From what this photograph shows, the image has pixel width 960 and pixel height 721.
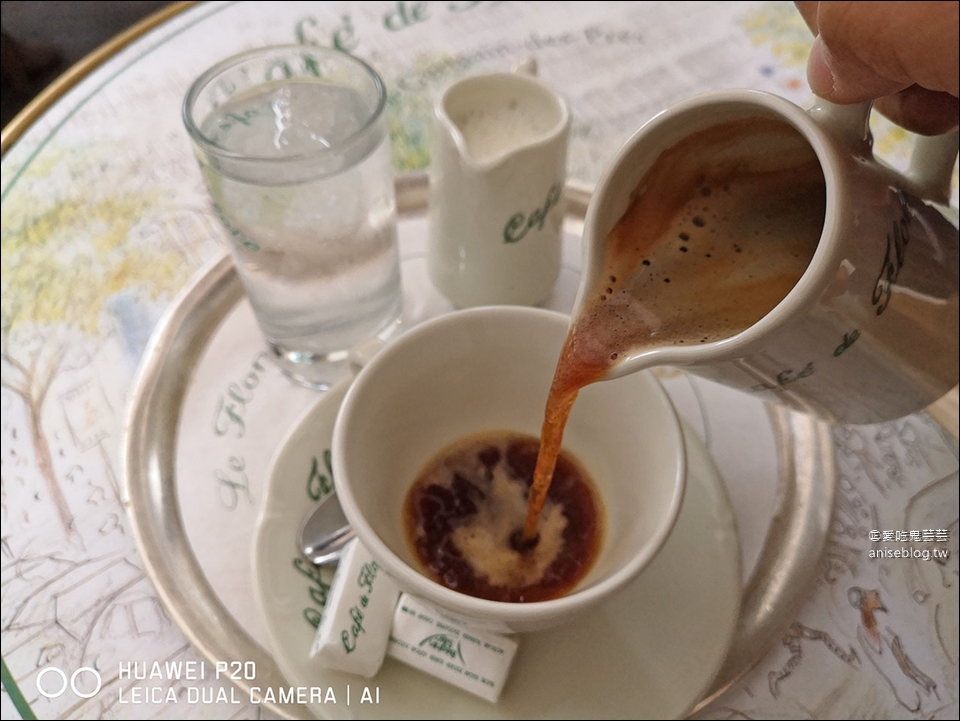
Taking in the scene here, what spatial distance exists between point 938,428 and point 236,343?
835 millimetres

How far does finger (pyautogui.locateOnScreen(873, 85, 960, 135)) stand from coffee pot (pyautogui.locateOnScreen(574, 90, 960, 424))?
0.02 meters

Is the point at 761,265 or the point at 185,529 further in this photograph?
the point at 185,529

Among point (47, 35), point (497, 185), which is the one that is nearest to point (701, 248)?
point (497, 185)

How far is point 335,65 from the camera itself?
836 millimetres

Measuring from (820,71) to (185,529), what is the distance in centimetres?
71

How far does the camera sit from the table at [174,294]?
70cm

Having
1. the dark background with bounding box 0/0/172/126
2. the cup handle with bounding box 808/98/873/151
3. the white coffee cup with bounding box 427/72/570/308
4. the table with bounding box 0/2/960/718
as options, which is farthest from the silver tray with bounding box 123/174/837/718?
the dark background with bounding box 0/0/172/126

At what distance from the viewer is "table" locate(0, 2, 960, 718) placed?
2.29 ft

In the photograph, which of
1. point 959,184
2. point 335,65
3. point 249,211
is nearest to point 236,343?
point 249,211

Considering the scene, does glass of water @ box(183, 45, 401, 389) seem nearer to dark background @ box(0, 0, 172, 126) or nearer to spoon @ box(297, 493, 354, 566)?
spoon @ box(297, 493, 354, 566)

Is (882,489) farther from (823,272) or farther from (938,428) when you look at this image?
(823,272)

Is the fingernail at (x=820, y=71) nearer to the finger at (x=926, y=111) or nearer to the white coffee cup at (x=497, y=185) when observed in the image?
the finger at (x=926, y=111)

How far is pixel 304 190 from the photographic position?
2.46 feet

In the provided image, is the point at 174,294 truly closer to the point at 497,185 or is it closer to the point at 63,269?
the point at 63,269
